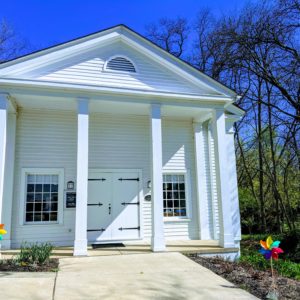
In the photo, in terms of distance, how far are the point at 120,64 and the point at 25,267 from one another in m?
5.34

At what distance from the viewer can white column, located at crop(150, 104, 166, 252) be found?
24.5 ft

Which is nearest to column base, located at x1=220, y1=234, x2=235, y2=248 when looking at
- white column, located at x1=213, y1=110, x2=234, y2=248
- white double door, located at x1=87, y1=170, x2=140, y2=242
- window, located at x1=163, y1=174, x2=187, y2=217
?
white column, located at x1=213, y1=110, x2=234, y2=248

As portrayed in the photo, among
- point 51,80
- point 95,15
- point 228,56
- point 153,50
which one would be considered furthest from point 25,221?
point 228,56

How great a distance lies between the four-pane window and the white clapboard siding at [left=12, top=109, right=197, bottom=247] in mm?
250

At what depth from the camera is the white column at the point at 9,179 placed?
26.1 feet

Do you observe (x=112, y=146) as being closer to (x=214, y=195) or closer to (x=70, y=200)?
(x=70, y=200)

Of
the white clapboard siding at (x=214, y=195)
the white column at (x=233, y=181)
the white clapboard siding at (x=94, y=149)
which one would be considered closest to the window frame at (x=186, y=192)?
the white clapboard siding at (x=94, y=149)

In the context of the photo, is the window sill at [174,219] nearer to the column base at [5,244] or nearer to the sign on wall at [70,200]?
the sign on wall at [70,200]

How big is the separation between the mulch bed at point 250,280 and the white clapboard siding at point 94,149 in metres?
2.72

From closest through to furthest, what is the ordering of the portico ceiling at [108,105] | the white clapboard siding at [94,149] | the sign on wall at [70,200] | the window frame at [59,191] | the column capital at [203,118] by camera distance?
the portico ceiling at [108,105]
the window frame at [59,191]
the white clapboard siding at [94,149]
the sign on wall at [70,200]
the column capital at [203,118]

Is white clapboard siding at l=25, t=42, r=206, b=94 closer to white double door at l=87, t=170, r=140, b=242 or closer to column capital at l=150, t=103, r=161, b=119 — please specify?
column capital at l=150, t=103, r=161, b=119

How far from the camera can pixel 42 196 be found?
28.4ft

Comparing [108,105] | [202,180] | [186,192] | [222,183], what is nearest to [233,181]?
[202,180]

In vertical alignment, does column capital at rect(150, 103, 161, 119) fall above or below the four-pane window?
above
